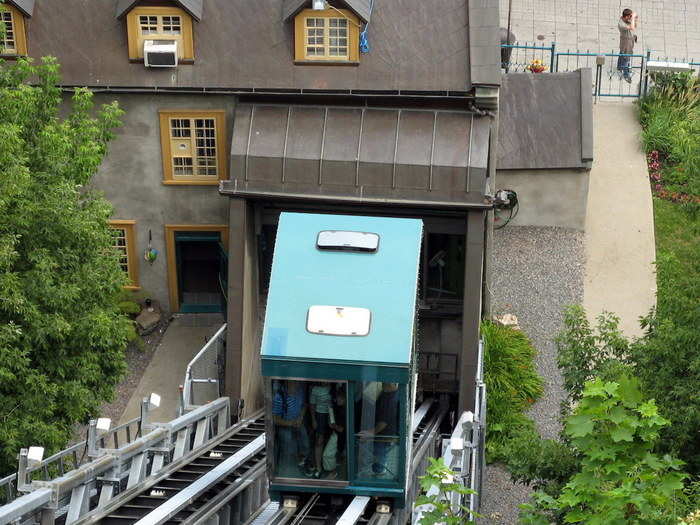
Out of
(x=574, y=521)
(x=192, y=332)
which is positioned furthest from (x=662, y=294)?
(x=192, y=332)

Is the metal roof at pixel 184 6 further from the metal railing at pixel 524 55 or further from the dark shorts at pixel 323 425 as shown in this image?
the dark shorts at pixel 323 425

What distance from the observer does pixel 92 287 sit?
934 inches

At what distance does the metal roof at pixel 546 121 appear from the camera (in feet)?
116

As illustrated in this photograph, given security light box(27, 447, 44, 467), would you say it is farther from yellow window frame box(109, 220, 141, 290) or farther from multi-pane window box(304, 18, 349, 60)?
multi-pane window box(304, 18, 349, 60)

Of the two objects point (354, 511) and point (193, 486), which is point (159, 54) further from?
point (354, 511)

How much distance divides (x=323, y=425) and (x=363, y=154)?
1110 cm

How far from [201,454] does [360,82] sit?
35.2ft

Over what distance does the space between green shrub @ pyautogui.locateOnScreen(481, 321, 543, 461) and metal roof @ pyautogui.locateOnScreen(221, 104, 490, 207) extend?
375 cm

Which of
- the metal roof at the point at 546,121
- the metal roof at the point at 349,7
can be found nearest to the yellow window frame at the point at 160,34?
the metal roof at the point at 349,7

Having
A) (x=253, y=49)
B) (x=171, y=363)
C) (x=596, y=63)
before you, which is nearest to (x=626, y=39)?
(x=596, y=63)

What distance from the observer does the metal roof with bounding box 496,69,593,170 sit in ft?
116

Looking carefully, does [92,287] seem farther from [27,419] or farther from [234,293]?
[234,293]

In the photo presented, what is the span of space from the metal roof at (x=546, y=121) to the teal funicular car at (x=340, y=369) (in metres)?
15.4

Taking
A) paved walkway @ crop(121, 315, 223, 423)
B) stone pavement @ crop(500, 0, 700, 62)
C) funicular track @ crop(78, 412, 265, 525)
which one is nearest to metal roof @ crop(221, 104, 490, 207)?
paved walkway @ crop(121, 315, 223, 423)
